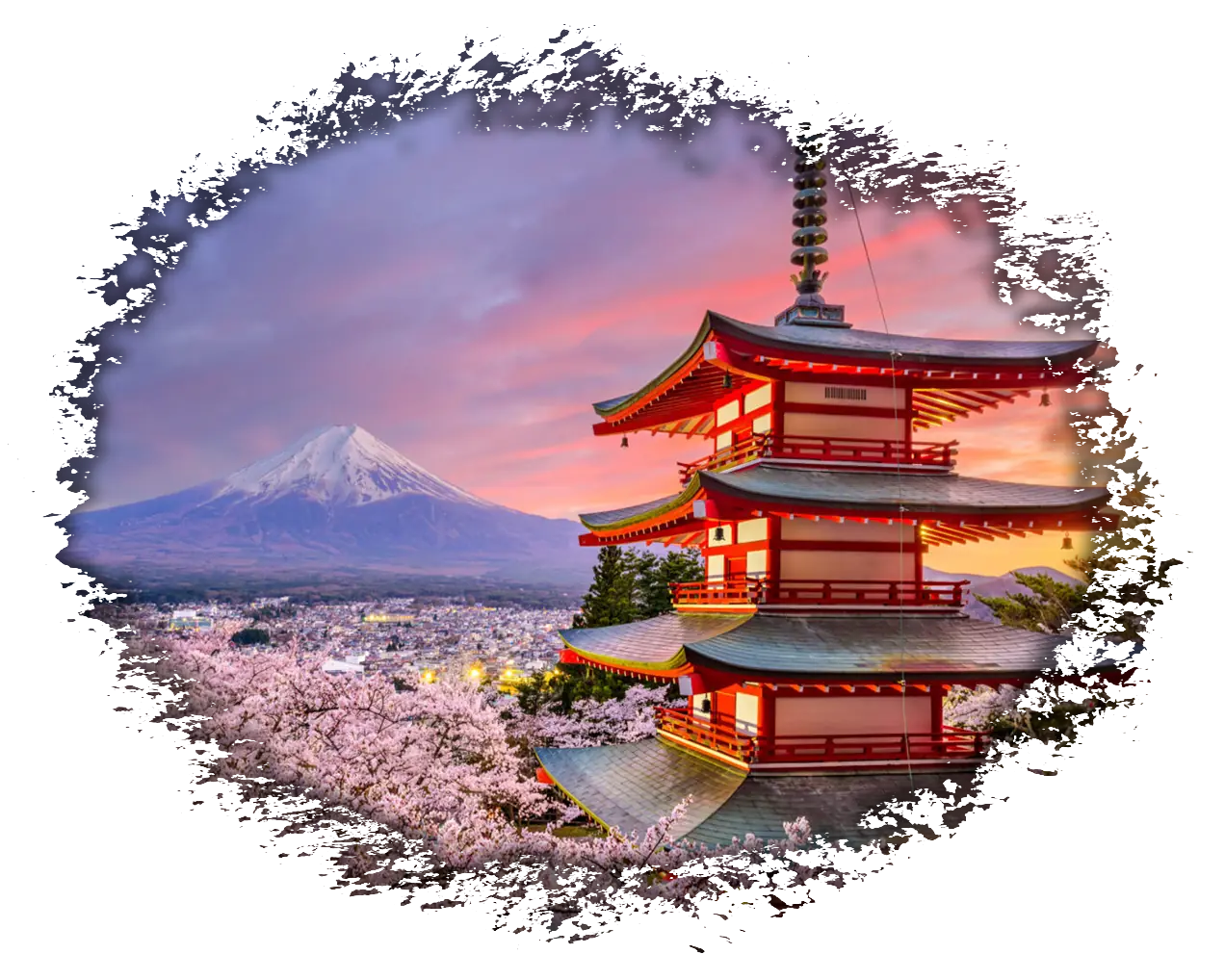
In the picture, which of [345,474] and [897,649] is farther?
[345,474]

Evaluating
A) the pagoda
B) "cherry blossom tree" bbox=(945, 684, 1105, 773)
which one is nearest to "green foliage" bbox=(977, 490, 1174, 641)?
the pagoda

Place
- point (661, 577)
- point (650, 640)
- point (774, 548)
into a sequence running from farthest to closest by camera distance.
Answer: point (661, 577) → point (650, 640) → point (774, 548)

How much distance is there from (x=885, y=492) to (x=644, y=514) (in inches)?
110

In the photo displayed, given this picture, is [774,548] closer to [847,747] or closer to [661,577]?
[847,747]

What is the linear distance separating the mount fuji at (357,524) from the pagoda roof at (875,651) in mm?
8718

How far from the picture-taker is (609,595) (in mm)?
22938

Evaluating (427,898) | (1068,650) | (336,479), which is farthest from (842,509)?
(336,479)

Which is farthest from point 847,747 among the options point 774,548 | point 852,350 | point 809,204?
point 809,204

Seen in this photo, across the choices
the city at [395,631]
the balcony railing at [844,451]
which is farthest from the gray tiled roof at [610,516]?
the city at [395,631]

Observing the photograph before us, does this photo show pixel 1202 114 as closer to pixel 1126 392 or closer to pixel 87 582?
pixel 1126 392

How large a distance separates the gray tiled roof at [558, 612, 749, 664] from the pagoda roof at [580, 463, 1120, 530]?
139 centimetres

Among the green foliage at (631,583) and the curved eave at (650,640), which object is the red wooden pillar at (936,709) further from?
the green foliage at (631,583)

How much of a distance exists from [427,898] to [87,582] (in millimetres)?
5229

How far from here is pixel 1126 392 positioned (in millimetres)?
9172
